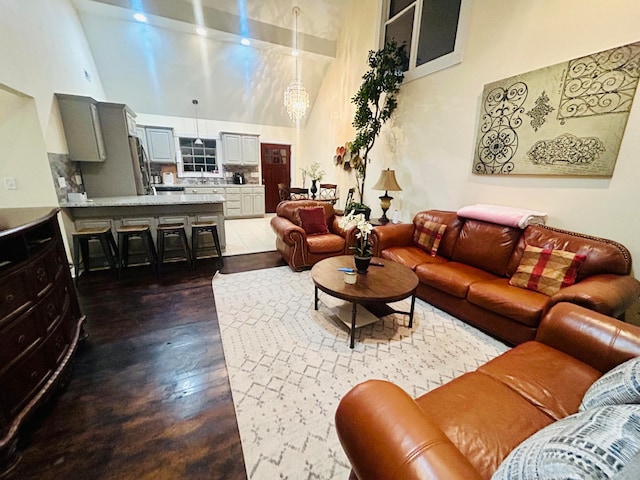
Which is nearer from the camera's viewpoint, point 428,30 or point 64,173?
point 64,173

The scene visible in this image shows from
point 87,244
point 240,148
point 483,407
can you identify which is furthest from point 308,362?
point 240,148

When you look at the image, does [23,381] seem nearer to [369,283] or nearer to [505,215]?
[369,283]

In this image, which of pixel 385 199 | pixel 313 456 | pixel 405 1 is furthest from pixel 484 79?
pixel 313 456

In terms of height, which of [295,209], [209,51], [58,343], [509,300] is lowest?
[58,343]

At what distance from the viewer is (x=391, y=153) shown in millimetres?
4355

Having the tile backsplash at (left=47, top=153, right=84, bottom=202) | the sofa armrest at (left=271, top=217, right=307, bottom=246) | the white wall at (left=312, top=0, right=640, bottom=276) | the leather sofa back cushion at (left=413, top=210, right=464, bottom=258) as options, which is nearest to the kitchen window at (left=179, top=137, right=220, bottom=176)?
the tile backsplash at (left=47, top=153, right=84, bottom=202)

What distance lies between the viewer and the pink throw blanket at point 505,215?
8.27 ft

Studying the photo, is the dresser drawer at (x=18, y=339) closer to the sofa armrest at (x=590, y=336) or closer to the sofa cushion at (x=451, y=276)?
the sofa armrest at (x=590, y=336)

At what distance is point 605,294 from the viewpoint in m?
1.70

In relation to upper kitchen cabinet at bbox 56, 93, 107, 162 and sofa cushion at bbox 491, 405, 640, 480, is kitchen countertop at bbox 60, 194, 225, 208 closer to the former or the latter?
upper kitchen cabinet at bbox 56, 93, 107, 162

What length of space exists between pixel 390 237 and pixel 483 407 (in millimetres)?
2314

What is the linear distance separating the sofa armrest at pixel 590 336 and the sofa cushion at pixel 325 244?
7.87 ft

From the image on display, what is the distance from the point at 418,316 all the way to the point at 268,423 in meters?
1.71

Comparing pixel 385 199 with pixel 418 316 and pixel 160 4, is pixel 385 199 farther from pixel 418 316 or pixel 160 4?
Result: pixel 160 4
